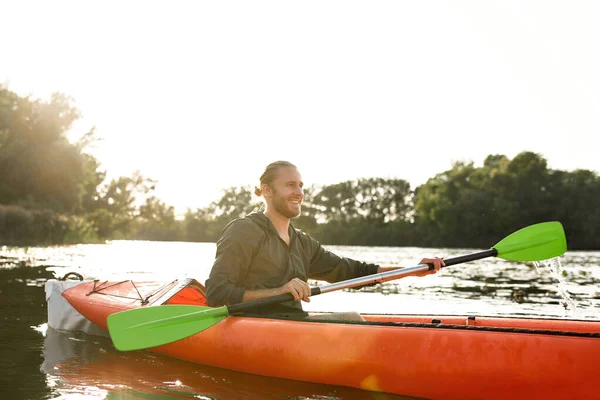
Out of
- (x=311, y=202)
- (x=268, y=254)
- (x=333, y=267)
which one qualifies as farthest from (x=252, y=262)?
(x=311, y=202)

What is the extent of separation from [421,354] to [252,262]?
1171 millimetres

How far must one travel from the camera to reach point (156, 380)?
3.88 m

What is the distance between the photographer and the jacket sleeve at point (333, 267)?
428cm

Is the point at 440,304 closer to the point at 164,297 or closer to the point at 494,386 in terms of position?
the point at 164,297

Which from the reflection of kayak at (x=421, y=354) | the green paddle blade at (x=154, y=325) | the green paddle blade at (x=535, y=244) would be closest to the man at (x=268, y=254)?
the green paddle blade at (x=154, y=325)

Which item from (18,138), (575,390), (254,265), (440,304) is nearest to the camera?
(575,390)

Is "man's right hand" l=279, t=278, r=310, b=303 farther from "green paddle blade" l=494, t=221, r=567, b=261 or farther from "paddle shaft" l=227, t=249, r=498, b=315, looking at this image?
"green paddle blade" l=494, t=221, r=567, b=261

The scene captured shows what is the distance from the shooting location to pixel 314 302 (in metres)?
8.69

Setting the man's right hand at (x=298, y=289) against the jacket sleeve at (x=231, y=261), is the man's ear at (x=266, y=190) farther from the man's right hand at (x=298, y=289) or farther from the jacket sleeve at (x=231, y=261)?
the man's right hand at (x=298, y=289)

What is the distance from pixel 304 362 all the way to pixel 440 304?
5159 mm

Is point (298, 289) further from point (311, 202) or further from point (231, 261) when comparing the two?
point (311, 202)

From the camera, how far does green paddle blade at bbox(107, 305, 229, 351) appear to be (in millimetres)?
3621

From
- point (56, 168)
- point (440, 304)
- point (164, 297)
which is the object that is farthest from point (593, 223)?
point (164, 297)

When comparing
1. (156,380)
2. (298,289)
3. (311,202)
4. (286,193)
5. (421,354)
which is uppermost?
(311,202)
